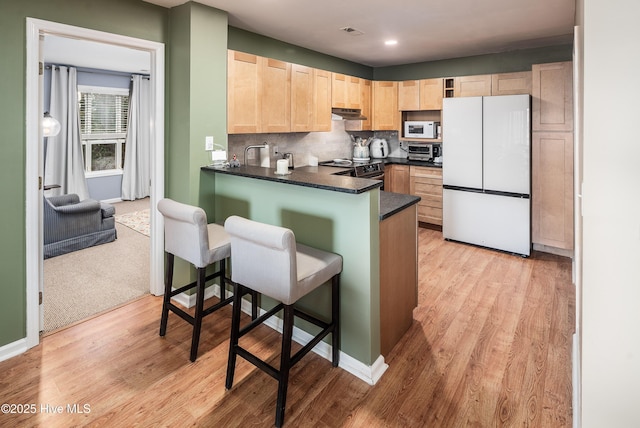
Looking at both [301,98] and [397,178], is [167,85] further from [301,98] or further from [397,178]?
[397,178]

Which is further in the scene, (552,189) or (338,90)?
(338,90)

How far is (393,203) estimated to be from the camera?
2.50 meters

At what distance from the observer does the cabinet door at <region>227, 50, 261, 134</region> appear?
10.6 feet

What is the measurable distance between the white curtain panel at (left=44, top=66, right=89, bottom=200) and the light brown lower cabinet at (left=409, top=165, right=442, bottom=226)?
5715 millimetres

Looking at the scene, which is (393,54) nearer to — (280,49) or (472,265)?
(280,49)

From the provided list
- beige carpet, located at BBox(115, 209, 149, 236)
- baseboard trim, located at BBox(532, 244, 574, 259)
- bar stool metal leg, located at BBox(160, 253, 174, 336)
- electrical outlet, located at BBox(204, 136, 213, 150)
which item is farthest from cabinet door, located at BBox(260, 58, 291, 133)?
baseboard trim, located at BBox(532, 244, 574, 259)

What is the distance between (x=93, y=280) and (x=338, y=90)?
363 cm

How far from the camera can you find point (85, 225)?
14.7 ft

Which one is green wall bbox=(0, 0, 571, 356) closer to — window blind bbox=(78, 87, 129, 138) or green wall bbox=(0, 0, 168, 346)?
green wall bbox=(0, 0, 168, 346)

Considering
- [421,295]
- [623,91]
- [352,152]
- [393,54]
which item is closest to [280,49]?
[393,54]

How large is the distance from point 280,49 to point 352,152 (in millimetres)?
2231

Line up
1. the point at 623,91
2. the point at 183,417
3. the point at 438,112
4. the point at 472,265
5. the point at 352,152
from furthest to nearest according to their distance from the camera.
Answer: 1. the point at 352,152
2. the point at 438,112
3. the point at 472,265
4. the point at 183,417
5. the point at 623,91

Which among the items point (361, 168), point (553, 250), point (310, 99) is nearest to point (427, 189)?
point (361, 168)

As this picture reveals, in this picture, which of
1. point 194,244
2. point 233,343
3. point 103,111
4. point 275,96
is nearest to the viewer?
point 233,343
